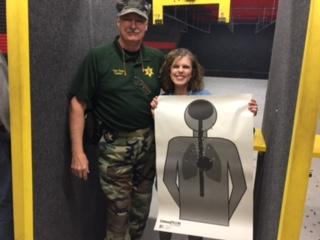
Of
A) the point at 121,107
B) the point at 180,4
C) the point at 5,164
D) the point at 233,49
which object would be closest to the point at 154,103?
the point at 121,107

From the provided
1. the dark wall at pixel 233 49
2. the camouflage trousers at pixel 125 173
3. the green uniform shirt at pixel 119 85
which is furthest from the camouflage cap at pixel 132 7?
the dark wall at pixel 233 49

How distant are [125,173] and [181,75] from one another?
39cm

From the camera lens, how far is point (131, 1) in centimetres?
104

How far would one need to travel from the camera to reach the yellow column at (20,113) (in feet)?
2.47

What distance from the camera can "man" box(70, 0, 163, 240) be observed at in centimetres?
104

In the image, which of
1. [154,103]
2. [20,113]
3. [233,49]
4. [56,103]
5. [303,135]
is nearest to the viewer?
[303,135]

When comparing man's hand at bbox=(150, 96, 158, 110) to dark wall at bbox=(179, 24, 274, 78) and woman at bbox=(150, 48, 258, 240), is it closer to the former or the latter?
woman at bbox=(150, 48, 258, 240)

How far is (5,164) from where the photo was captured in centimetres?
108

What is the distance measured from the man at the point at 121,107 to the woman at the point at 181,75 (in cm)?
4

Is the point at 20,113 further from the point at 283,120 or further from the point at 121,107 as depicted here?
the point at 283,120

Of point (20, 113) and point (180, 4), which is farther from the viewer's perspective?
point (180, 4)

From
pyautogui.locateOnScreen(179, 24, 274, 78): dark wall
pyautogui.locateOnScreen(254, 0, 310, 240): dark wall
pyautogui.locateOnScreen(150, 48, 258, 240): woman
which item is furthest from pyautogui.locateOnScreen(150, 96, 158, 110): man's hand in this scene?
pyautogui.locateOnScreen(179, 24, 274, 78): dark wall

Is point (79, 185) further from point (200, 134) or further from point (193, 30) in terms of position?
point (193, 30)

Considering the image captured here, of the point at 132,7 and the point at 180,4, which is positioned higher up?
the point at 180,4
